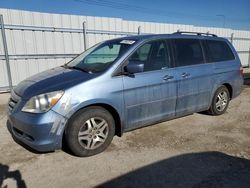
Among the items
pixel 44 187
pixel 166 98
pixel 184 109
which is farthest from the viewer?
pixel 184 109

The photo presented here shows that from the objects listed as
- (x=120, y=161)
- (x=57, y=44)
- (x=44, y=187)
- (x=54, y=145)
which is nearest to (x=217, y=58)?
(x=120, y=161)

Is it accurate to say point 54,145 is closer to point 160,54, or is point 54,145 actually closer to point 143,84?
point 143,84

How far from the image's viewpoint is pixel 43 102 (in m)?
3.08

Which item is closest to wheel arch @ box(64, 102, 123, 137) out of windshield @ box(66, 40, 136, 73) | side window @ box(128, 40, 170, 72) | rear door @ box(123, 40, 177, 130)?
rear door @ box(123, 40, 177, 130)

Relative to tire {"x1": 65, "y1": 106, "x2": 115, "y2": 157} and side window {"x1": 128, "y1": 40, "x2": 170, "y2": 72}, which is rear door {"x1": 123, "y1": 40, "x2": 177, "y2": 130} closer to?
side window {"x1": 128, "y1": 40, "x2": 170, "y2": 72}

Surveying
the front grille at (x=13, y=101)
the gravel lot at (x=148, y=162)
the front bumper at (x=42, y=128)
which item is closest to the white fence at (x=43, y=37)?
the gravel lot at (x=148, y=162)

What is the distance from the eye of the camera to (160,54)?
4.11 m

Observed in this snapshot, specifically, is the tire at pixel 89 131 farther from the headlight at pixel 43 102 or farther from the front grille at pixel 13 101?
the front grille at pixel 13 101

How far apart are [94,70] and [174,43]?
166 centimetres

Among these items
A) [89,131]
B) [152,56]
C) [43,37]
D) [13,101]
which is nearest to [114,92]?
[89,131]

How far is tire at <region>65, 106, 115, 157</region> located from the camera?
3234 millimetres

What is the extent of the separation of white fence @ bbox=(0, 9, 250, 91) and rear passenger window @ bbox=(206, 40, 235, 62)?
4.87 meters

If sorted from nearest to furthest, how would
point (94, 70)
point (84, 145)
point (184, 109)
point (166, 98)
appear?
point (84, 145), point (94, 70), point (166, 98), point (184, 109)

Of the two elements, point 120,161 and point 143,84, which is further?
point 143,84
